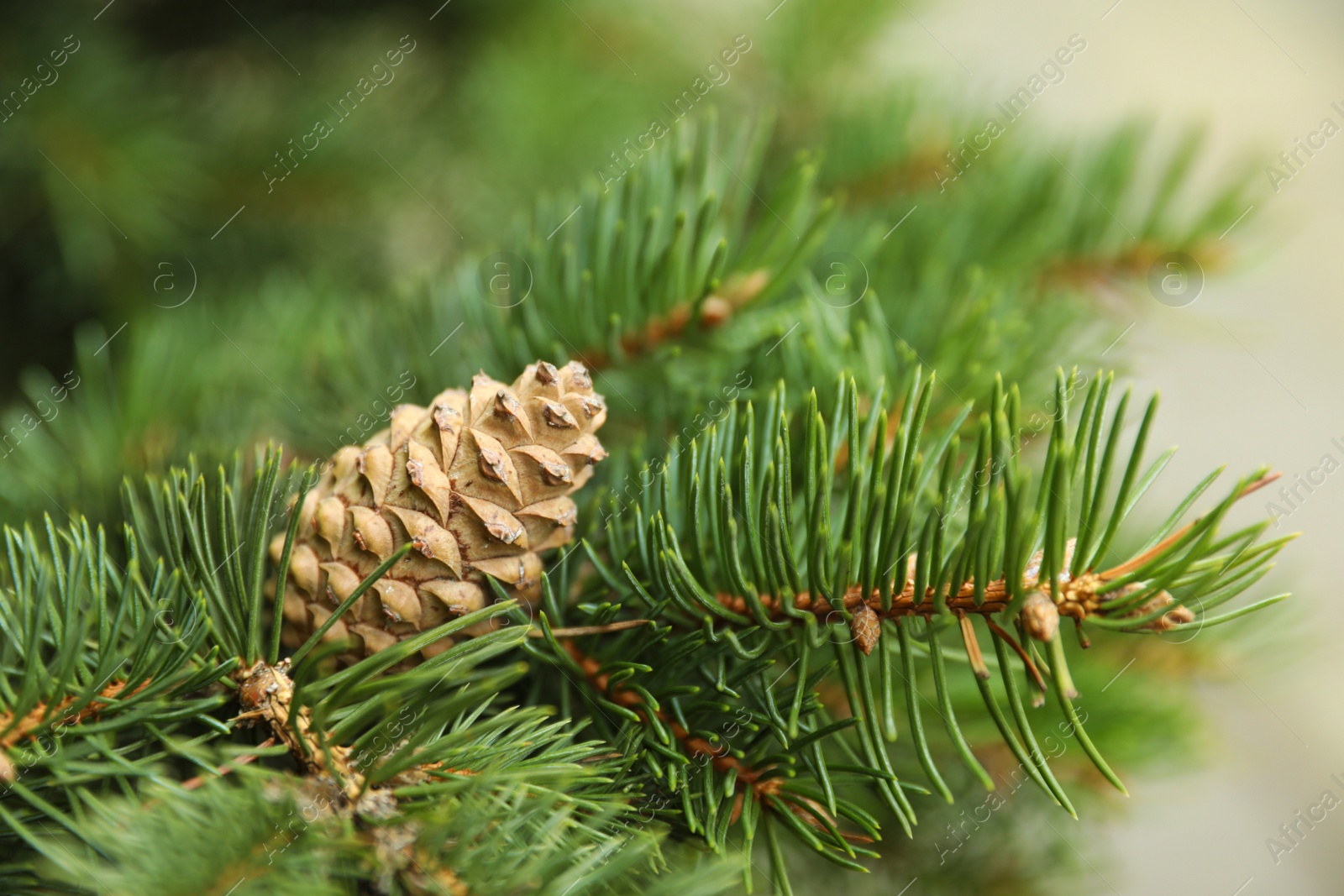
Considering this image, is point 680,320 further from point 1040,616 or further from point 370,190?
point 370,190

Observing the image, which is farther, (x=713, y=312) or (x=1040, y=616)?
(x=713, y=312)

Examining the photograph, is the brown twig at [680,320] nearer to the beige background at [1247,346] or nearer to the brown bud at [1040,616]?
the brown bud at [1040,616]

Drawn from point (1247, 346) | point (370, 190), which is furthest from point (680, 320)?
point (1247, 346)

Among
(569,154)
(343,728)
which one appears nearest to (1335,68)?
(569,154)

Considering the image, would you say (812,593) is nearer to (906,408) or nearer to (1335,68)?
(906,408)

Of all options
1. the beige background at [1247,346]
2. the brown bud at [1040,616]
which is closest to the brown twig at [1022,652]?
the brown bud at [1040,616]

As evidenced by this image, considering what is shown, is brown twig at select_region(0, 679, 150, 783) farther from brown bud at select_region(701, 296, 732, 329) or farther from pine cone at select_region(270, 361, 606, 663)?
brown bud at select_region(701, 296, 732, 329)

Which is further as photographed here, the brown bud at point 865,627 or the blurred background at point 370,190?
the blurred background at point 370,190
